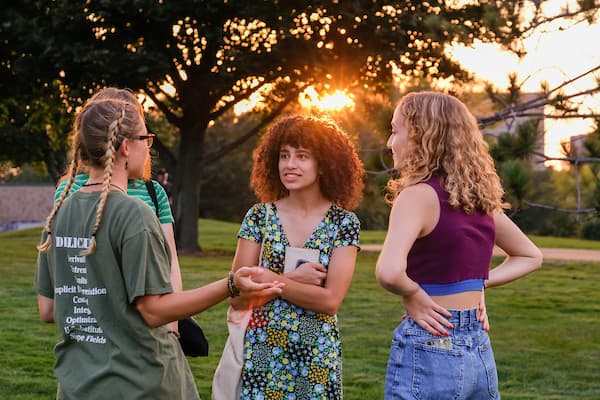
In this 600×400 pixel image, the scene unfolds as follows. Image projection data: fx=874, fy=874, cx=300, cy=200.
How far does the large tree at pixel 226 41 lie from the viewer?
19.2m

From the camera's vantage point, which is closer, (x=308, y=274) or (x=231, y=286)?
(x=231, y=286)

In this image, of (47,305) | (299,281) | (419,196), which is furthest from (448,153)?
(47,305)

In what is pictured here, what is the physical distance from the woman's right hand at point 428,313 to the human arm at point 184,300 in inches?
22.2

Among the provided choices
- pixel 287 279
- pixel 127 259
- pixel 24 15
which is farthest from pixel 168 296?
pixel 24 15

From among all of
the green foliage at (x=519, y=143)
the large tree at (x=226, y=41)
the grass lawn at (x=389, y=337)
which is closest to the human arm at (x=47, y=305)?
the grass lawn at (x=389, y=337)

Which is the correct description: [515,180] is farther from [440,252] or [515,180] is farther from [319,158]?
[440,252]

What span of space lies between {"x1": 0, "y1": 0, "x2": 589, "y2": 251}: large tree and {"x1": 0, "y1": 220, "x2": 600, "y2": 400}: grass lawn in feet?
16.6

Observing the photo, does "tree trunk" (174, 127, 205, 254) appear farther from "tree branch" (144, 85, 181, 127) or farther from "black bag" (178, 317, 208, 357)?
"black bag" (178, 317, 208, 357)

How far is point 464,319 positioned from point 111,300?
121 centimetres

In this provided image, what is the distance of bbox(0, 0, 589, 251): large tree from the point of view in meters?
19.2

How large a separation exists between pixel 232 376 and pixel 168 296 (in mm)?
866

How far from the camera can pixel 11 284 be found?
1449 centimetres

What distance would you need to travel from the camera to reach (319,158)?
3.66 m

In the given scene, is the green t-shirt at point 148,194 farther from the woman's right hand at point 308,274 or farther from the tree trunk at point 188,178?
the tree trunk at point 188,178
